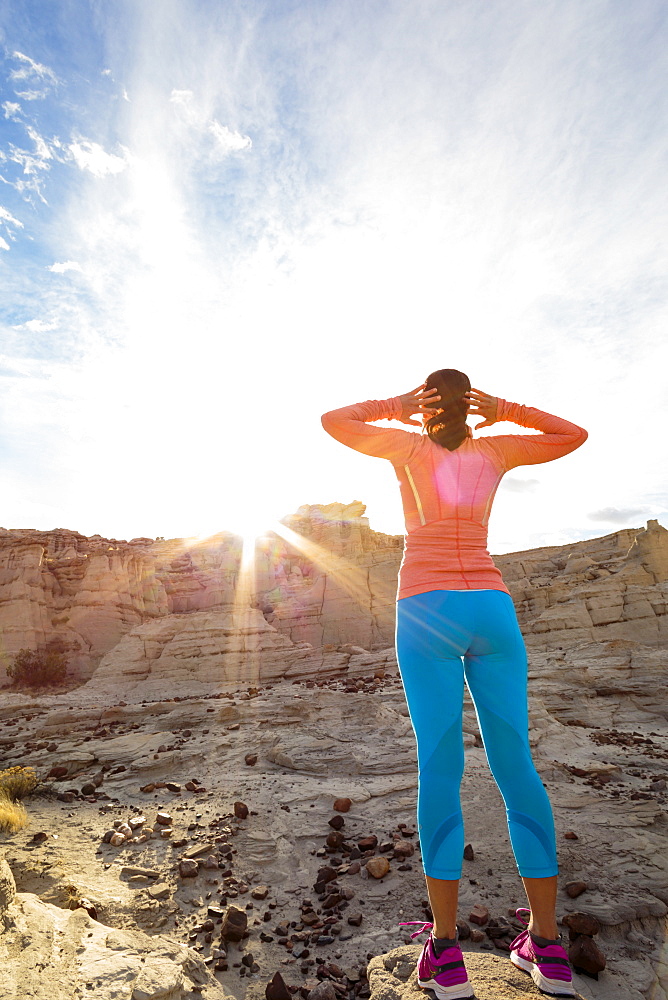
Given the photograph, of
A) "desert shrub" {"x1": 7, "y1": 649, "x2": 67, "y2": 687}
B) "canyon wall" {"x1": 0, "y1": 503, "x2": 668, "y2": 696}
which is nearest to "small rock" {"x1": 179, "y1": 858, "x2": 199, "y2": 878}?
"canyon wall" {"x1": 0, "y1": 503, "x2": 668, "y2": 696}

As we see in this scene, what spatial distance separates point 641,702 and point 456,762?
43.2ft

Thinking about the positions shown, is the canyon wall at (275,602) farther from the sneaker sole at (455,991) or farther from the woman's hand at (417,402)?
the woman's hand at (417,402)

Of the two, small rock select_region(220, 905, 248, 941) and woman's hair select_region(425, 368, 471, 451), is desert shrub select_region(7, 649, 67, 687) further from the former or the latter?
woman's hair select_region(425, 368, 471, 451)

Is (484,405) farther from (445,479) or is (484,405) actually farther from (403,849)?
(403,849)

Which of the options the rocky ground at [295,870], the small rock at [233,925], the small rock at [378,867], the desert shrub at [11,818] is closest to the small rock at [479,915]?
the rocky ground at [295,870]

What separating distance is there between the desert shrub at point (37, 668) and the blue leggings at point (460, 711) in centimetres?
2967

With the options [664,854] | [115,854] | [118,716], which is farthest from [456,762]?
[118,716]

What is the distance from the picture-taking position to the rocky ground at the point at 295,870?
2.59 m

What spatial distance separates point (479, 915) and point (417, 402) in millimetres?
3293

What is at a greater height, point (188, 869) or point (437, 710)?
point (437, 710)

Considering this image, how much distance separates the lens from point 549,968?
2.08 meters

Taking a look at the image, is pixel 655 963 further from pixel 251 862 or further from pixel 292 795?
pixel 292 795

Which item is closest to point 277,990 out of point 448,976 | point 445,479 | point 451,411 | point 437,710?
point 448,976

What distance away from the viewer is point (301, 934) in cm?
337
